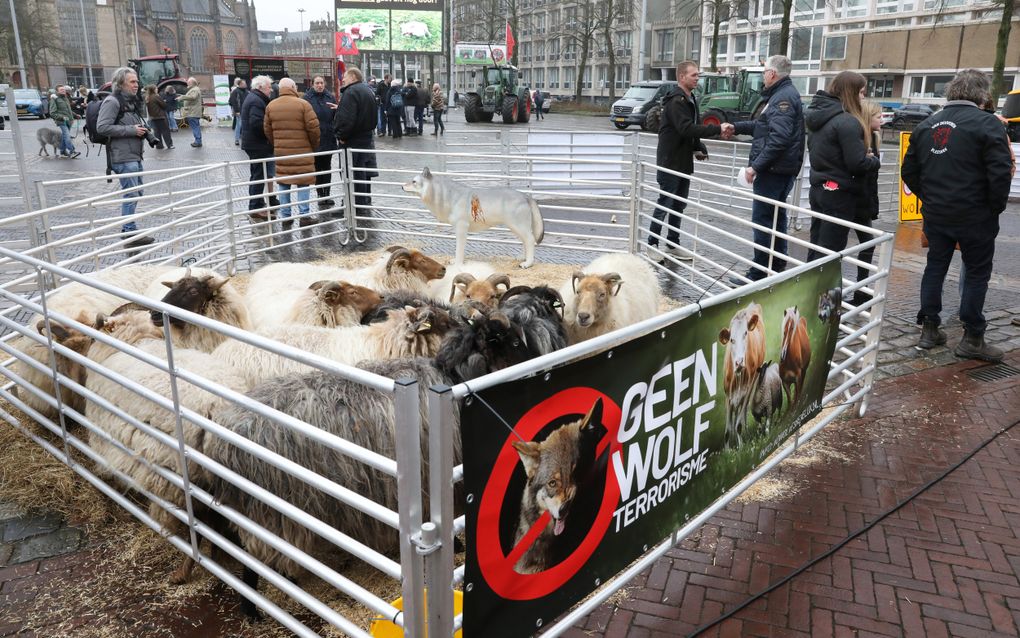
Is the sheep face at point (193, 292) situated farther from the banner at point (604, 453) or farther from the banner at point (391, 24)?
the banner at point (391, 24)

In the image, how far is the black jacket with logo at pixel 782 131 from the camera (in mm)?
7398

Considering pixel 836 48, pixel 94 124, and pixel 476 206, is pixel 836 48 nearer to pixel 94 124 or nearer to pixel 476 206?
pixel 476 206

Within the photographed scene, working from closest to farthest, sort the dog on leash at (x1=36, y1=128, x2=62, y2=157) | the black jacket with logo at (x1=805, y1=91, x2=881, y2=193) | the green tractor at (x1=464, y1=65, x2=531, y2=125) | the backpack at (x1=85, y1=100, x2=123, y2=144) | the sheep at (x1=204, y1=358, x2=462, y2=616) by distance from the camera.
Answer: the sheep at (x1=204, y1=358, x2=462, y2=616)
the black jacket with logo at (x1=805, y1=91, x2=881, y2=193)
the backpack at (x1=85, y1=100, x2=123, y2=144)
the dog on leash at (x1=36, y1=128, x2=62, y2=157)
the green tractor at (x1=464, y1=65, x2=531, y2=125)

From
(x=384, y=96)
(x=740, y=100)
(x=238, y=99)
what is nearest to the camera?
(x=238, y=99)

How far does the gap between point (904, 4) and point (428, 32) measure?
101 ft

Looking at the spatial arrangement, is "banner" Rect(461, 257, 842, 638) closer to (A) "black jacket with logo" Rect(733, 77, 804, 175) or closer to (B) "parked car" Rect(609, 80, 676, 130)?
(A) "black jacket with logo" Rect(733, 77, 804, 175)

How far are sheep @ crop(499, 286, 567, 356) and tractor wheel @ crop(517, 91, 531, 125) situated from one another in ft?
103

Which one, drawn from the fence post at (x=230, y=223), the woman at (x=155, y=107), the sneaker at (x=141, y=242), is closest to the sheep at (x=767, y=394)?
the fence post at (x=230, y=223)

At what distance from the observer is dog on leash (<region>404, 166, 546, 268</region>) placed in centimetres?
893

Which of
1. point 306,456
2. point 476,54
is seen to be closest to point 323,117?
point 306,456

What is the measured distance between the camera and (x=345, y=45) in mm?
36094

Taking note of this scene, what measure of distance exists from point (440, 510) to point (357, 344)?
2560mm

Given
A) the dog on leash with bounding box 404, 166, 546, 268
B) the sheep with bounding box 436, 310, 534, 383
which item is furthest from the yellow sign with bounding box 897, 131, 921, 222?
the sheep with bounding box 436, 310, 534, 383

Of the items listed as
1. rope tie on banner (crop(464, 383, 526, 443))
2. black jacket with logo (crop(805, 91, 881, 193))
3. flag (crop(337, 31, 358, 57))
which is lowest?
rope tie on banner (crop(464, 383, 526, 443))
